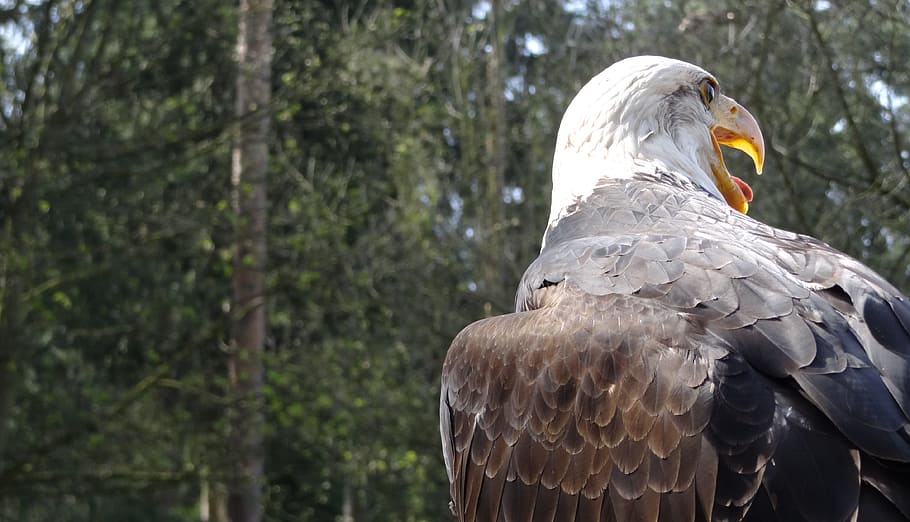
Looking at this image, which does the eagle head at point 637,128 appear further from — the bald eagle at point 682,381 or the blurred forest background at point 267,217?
the blurred forest background at point 267,217

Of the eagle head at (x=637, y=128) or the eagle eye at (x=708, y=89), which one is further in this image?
the eagle eye at (x=708, y=89)

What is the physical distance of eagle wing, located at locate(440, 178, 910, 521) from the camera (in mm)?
2559

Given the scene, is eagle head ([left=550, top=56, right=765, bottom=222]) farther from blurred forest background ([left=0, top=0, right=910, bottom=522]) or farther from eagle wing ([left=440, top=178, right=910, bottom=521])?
blurred forest background ([left=0, top=0, right=910, bottom=522])

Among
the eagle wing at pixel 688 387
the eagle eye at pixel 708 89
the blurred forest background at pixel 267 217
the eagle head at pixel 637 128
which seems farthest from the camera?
the blurred forest background at pixel 267 217

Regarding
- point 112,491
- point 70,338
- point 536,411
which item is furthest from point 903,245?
point 70,338

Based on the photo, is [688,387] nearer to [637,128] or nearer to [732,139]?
[637,128]

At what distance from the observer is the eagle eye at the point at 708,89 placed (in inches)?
167

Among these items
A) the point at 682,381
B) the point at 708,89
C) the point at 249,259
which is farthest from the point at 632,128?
the point at 249,259

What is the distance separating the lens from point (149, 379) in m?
11.4

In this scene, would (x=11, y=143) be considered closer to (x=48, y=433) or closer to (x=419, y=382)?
(x=48, y=433)

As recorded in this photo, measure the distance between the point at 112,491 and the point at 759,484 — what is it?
360 inches

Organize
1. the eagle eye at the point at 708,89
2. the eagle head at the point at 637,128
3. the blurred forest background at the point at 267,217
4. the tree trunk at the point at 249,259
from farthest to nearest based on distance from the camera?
the tree trunk at the point at 249,259, the blurred forest background at the point at 267,217, the eagle eye at the point at 708,89, the eagle head at the point at 637,128

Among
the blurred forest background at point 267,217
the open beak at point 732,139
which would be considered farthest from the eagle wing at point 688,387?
the blurred forest background at point 267,217

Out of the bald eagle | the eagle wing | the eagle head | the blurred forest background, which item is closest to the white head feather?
the eagle head
